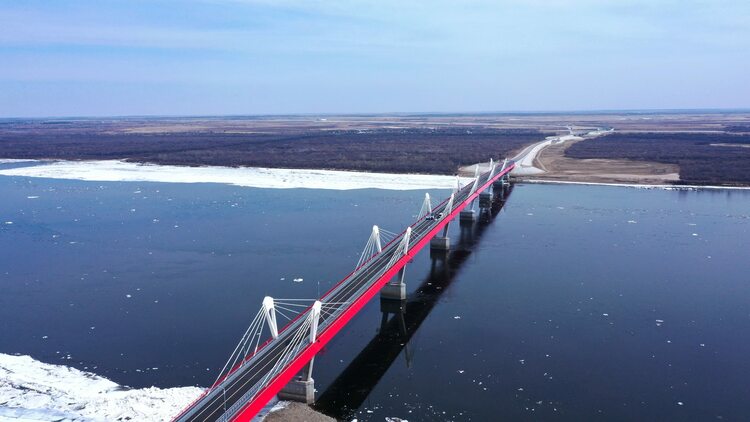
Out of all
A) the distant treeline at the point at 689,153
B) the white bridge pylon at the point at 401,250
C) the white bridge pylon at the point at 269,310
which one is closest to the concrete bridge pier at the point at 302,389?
the white bridge pylon at the point at 269,310

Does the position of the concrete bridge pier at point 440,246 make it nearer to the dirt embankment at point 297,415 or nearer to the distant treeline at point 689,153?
the dirt embankment at point 297,415

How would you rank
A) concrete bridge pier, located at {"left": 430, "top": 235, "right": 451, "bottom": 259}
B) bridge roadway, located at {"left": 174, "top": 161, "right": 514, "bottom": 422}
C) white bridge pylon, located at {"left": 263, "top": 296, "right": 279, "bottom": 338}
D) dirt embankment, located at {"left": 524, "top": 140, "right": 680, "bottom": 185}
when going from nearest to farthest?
bridge roadway, located at {"left": 174, "top": 161, "right": 514, "bottom": 422}
white bridge pylon, located at {"left": 263, "top": 296, "right": 279, "bottom": 338}
concrete bridge pier, located at {"left": 430, "top": 235, "right": 451, "bottom": 259}
dirt embankment, located at {"left": 524, "top": 140, "right": 680, "bottom": 185}

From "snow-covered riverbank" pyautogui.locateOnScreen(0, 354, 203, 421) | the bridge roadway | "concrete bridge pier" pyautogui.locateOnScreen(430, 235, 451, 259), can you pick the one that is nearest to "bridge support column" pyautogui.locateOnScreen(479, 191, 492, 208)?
"concrete bridge pier" pyautogui.locateOnScreen(430, 235, 451, 259)

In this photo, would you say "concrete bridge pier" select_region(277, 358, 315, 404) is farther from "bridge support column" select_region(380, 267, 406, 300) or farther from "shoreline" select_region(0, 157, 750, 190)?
"shoreline" select_region(0, 157, 750, 190)

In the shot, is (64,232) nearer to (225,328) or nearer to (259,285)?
(259,285)

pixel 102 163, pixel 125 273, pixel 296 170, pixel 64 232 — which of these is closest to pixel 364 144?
pixel 296 170

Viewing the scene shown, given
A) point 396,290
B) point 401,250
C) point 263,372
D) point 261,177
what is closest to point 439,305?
point 396,290
